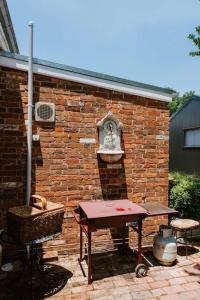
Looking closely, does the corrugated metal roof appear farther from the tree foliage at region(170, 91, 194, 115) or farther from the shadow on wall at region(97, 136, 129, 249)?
the tree foliage at region(170, 91, 194, 115)

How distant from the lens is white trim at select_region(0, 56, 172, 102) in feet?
15.7

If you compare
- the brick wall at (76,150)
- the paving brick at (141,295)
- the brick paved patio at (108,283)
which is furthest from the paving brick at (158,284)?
the brick wall at (76,150)

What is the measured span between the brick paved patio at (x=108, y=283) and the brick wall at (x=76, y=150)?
0.67m

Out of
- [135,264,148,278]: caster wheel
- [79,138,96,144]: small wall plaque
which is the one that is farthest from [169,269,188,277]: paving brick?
[79,138,96,144]: small wall plaque

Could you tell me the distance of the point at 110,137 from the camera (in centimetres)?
530

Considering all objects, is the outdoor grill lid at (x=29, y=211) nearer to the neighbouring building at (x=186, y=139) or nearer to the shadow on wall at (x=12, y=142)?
the shadow on wall at (x=12, y=142)

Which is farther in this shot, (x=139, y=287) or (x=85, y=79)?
(x=85, y=79)

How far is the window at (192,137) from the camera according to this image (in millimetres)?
13922

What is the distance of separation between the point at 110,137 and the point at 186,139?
1069cm

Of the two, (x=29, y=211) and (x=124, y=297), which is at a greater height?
(x=29, y=211)

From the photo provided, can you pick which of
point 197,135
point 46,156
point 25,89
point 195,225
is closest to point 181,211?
point 195,225

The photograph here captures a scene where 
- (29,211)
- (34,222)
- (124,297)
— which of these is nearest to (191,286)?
(124,297)

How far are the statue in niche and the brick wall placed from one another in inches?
5.6

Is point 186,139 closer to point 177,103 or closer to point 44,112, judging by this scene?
point 44,112
